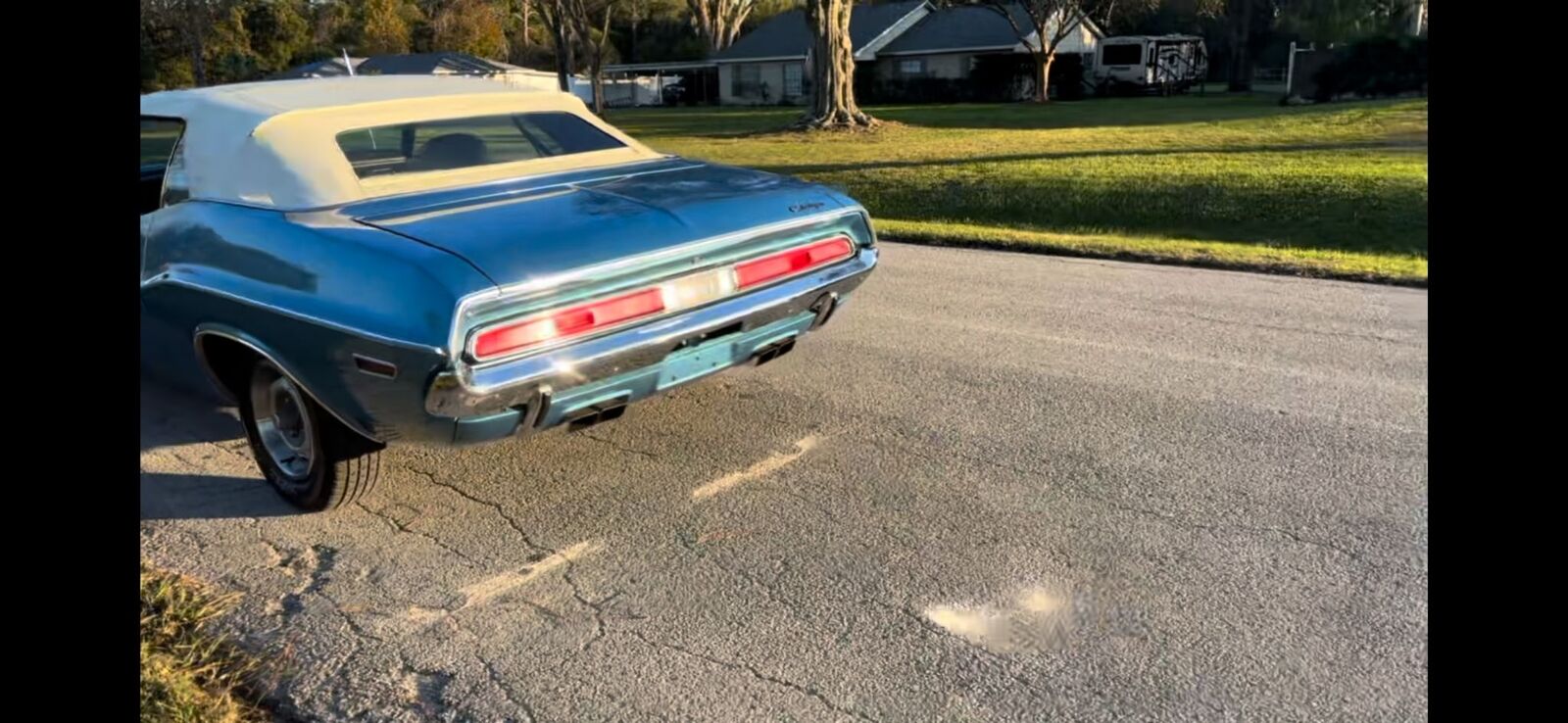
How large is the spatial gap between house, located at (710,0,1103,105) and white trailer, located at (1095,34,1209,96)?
1.23m

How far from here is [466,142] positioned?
14.8 feet

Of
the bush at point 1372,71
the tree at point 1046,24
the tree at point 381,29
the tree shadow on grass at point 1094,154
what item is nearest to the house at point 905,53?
the tree at point 1046,24

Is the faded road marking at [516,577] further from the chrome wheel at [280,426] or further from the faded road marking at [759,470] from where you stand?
the chrome wheel at [280,426]

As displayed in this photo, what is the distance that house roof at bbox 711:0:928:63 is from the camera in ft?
161

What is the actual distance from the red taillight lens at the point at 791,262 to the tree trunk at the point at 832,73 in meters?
22.2

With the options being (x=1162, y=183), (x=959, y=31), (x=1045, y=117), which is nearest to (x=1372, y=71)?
(x=1045, y=117)

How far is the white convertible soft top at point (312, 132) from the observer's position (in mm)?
3855

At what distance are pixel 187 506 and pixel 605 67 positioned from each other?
6114cm

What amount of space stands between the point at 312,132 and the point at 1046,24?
135 feet

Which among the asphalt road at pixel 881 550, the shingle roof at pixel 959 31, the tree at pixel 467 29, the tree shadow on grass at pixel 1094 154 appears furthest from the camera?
the tree at pixel 467 29

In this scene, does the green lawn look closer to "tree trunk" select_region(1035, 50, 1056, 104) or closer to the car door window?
the car door window

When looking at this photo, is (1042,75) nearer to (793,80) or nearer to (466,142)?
(793,80)

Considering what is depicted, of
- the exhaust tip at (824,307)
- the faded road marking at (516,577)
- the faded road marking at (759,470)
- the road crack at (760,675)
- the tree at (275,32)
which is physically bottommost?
the road crack at (760,675)

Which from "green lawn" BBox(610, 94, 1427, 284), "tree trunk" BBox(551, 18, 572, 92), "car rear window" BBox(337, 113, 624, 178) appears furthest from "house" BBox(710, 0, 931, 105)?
"car rear window" BBox(337, 113, 624, 178)
